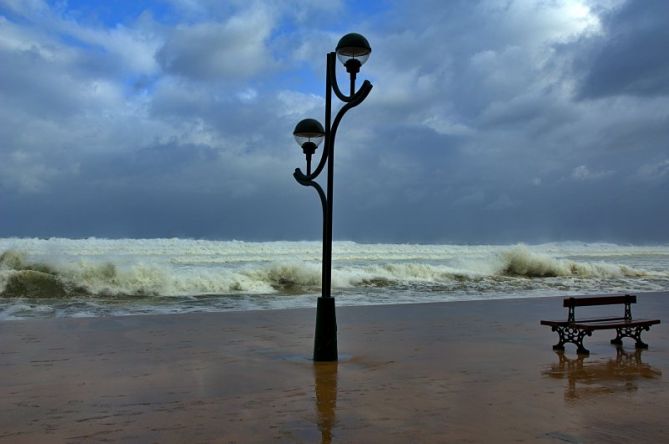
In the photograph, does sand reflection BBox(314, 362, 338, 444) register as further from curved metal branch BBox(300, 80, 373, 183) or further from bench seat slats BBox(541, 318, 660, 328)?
bench seat slats BBox(541, 318, 660, 328)

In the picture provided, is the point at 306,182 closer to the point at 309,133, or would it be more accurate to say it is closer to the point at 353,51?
the point at 309,133

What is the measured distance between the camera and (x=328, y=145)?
8.07 metres

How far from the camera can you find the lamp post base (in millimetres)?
7879

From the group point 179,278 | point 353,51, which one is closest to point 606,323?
point 353,51

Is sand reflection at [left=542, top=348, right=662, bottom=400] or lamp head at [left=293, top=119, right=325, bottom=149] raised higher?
lamp head at [left=293, top=119, right=325, bottom=149]

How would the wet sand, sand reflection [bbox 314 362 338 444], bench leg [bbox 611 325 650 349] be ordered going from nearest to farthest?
the wet sand, sand reflection [bbox 314 362 338 444], bench leg [bbox 611 325 650 349]

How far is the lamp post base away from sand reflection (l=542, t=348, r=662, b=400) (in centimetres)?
265

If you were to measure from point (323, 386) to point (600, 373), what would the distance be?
11.0 feet

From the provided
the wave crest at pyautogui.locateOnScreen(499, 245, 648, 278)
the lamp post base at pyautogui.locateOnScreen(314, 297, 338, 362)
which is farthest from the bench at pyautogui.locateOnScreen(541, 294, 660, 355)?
the wave crest at pyautogui.locateOnScreen(499, 245, 648, 278)

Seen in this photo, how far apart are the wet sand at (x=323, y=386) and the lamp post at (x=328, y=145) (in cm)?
42

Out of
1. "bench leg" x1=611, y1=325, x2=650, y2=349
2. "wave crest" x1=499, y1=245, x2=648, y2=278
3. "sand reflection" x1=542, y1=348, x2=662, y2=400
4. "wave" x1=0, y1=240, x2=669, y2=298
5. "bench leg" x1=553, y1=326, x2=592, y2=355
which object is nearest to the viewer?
"sand reflection" x1=542, y1=348, x2=662, y2=400

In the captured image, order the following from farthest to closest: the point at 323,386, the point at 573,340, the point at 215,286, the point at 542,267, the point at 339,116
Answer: the point at 542,267 → the point at 215,286 → the point at 573,340 → the point at 339,116 → the point at 323,386

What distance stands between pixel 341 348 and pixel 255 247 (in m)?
47.6

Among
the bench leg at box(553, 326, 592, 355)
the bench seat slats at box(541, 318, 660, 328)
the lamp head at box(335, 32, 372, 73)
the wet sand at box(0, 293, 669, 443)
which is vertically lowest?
the wet sand at box(0, 293, 669, 443)
